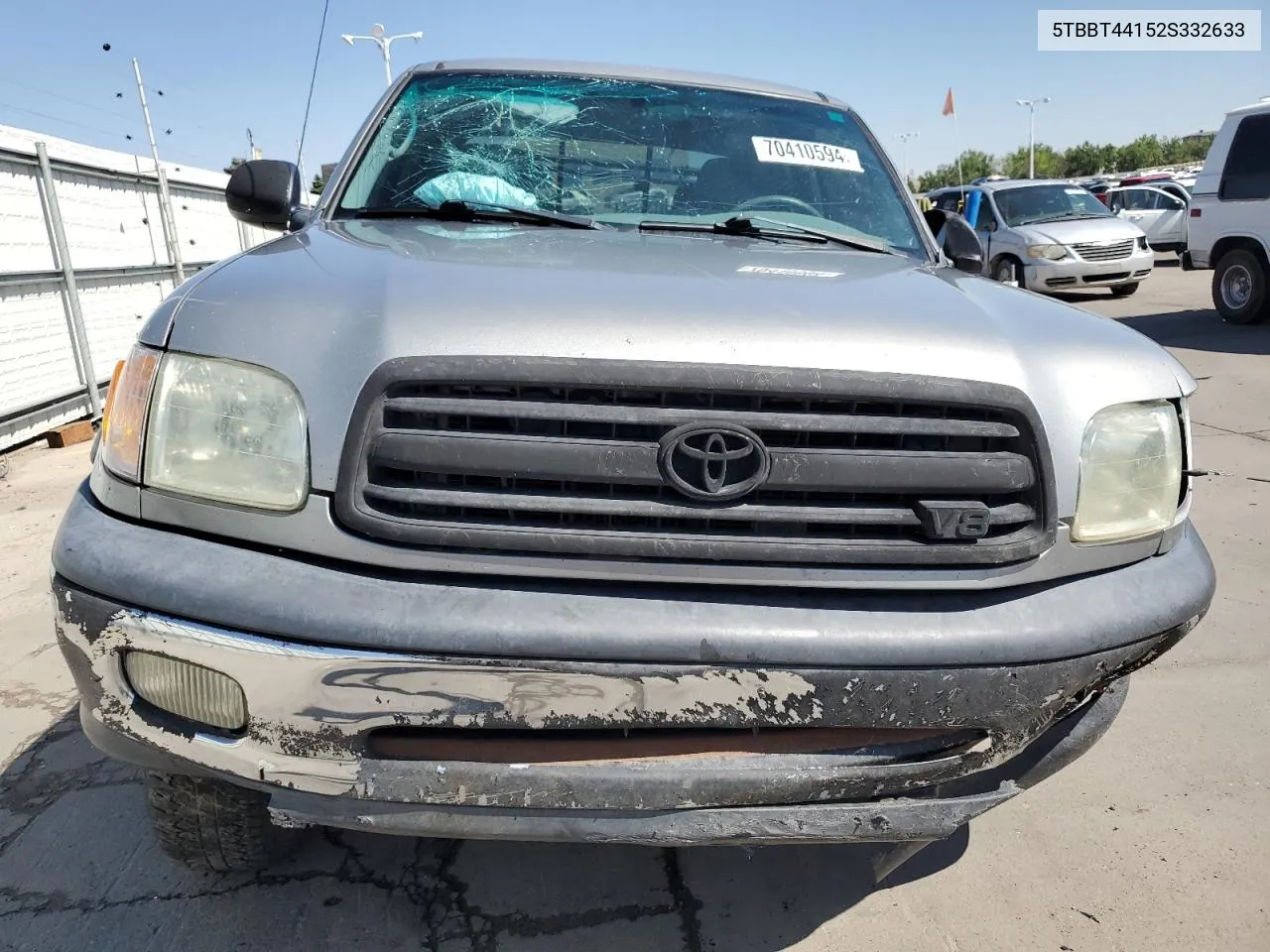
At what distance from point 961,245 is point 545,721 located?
7.32ft

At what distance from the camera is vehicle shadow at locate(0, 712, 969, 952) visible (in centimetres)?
196

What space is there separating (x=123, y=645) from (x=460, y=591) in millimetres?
548

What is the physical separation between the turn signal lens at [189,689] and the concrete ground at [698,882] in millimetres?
713

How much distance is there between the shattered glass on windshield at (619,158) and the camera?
2588 mm

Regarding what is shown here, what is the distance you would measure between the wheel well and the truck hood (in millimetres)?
10334

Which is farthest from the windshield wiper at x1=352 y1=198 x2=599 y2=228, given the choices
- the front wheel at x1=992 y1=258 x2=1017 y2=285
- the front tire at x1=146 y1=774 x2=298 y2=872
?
the front wheel at x1=992 y1=258 x2=1017 y2=285

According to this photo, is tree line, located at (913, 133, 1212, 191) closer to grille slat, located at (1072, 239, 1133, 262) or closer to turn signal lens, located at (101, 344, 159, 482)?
grille slat, located at (1072, 239, 1133, 262)

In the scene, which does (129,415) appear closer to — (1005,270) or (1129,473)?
(1129,473)

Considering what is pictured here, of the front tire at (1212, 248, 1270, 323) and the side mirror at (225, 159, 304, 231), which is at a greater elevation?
the side mirror at (225, 159, 304, 231)

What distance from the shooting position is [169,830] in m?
1.96

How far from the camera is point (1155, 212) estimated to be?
19672mm

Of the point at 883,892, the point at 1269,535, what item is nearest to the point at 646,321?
the point at 883,892

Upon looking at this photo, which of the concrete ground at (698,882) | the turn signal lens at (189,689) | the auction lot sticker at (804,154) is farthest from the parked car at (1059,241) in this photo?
the turn signal lens at (189,689)

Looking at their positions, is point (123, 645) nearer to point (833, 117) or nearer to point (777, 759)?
point (777, 759)
